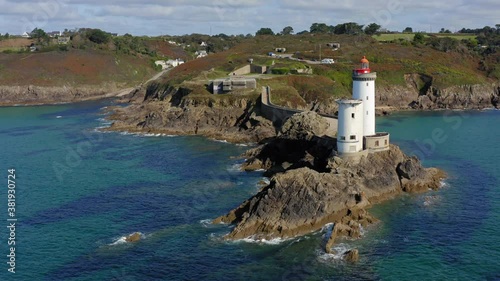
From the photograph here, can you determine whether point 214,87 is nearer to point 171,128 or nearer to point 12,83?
point 171,128

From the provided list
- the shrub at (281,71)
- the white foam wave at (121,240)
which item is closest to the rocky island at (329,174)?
the white foam wave at (121,240)

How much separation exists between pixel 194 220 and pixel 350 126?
61.3 feet

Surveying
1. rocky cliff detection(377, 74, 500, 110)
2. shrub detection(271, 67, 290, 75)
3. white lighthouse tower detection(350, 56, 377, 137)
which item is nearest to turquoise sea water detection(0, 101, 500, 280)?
white lighthouse tower detection(350, 56, 377, 137)

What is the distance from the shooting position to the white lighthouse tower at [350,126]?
5266cm

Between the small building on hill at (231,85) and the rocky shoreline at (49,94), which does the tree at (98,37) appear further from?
the small building on hill at (231,85)

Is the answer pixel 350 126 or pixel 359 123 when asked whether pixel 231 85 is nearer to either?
pixel 359 123

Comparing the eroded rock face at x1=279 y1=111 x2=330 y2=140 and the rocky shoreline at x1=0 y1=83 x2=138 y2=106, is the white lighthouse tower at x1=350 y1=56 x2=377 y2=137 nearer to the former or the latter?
the eroded rock face at x1=279 y1=111 x2=330 y2=140

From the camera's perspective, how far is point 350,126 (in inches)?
2071

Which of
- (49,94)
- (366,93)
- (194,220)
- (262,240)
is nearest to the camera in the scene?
(262,240)

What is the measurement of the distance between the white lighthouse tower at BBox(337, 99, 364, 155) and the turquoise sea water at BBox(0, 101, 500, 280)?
7114 mm

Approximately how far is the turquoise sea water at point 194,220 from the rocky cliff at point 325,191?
1.49 m

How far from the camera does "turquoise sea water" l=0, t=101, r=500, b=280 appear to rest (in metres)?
36.0

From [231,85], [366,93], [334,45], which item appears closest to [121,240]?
[366,93]

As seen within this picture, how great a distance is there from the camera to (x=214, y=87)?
309ft
